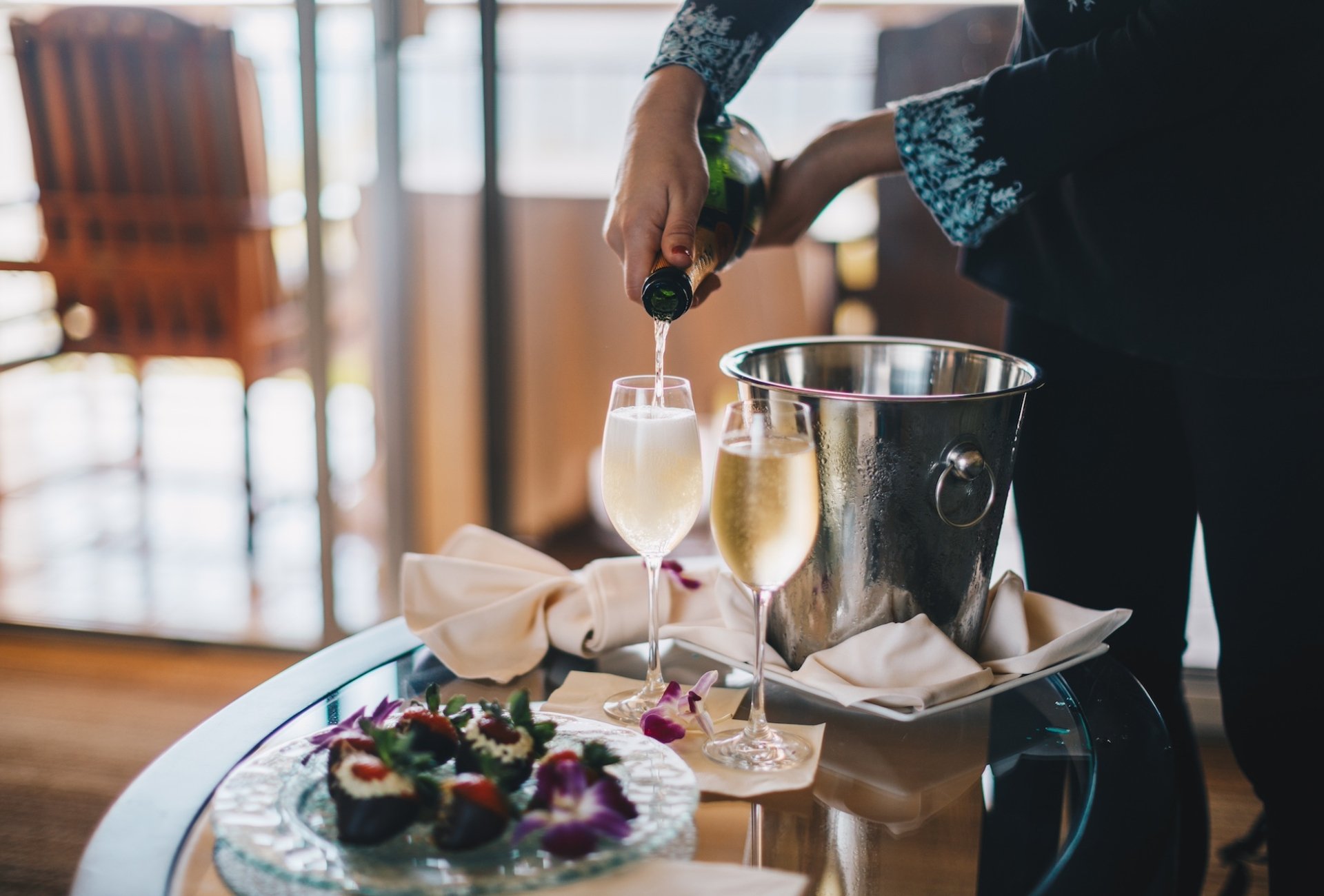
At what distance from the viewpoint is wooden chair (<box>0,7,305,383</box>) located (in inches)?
91.7

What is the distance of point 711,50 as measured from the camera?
1.02 m

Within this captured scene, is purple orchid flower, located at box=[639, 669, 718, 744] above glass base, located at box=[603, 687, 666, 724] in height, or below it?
above

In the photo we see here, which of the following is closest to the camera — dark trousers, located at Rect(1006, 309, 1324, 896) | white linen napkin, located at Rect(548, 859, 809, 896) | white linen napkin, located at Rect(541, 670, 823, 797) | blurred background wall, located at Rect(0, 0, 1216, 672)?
white linen napkin, located at Rect(548, 859, 809, 896)

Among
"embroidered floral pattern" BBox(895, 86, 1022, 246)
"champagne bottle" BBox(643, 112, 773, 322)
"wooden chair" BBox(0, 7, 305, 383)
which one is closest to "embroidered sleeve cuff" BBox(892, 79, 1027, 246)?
"embroidered floral pattern" BBox(895, 86, 1022, 246)

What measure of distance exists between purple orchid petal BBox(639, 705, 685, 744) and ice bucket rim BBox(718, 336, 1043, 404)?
224 millimetres

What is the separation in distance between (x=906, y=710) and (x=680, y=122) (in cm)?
50

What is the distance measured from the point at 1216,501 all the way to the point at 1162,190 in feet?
0.87

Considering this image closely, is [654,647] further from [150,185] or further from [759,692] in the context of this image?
[150,185]

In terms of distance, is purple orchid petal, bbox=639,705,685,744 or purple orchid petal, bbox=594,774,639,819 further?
purple orchid petal, bbox=639,705,685,744

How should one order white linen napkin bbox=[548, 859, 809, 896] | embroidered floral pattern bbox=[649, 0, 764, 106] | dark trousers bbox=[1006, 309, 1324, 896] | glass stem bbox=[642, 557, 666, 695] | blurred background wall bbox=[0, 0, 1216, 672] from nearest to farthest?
white linen napkin bbox=[548, 859, 809, 896], glass stem bbox=[642, 557, 666, 695], dark trousers bbox=[1006, 309, 1324, 896], embroidered floral pattern bbox=[649, 0, 764, 106], blurred background wall bbox=[0, 0, 1216, 672]

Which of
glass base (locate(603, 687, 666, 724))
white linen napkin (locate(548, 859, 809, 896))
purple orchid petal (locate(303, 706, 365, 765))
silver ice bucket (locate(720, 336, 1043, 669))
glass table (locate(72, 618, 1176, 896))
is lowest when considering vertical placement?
glass table (locate(72, 618, 1176, 896))

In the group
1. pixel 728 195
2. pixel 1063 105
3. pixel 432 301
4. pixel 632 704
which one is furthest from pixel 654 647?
pixel 432 301

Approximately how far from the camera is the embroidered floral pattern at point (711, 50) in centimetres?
102

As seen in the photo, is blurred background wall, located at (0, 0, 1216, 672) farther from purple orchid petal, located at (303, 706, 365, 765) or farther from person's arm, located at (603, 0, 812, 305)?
purple orchid petal, located at (303, 706, 365, 765)
